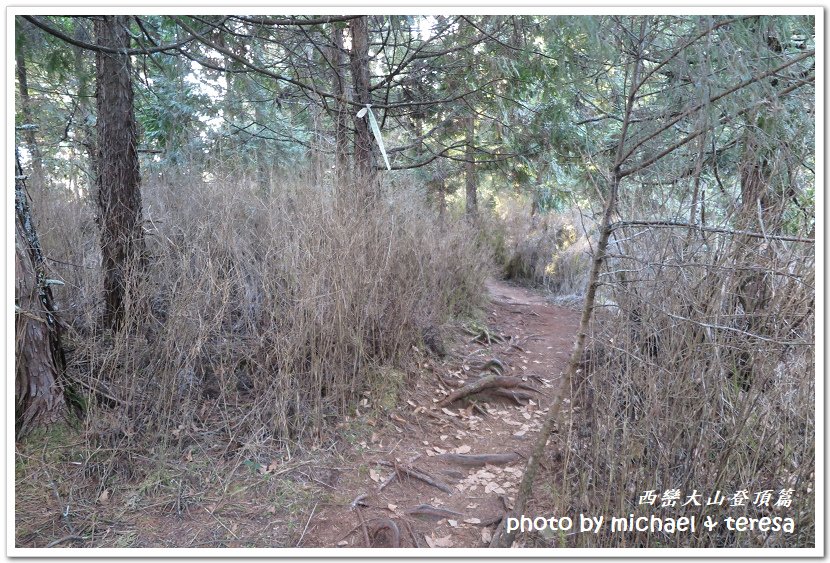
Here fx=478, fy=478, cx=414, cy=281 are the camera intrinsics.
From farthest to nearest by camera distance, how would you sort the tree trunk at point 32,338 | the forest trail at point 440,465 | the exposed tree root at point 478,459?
the exposed tree root at point 478,459 < the tree trunk at point 32,338 < the forest trail at point 440,465

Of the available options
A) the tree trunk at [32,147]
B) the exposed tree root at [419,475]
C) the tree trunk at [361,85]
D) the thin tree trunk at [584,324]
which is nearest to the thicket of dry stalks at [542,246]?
the tree trunk at [361,85]

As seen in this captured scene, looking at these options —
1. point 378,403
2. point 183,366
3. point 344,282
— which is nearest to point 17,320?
point 183,366

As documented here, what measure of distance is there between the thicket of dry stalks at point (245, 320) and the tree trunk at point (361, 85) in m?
0.81

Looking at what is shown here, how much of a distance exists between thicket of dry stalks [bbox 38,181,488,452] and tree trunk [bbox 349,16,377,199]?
2.65 feet

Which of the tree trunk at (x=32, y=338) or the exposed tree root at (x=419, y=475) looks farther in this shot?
the exposed tree root at (x=419, y=475)

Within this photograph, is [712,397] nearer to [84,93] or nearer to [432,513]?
[432,513]

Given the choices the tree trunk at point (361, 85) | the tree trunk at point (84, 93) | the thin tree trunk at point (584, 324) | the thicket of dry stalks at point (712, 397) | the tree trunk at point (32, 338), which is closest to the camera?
the thicket of dry stalks at point (712, 397)

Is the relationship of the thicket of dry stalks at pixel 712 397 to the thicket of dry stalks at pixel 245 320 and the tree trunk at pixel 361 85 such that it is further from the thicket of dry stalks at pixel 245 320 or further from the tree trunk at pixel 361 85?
the tree trunk at pixel 361 85

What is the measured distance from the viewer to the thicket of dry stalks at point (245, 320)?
8.92 ft

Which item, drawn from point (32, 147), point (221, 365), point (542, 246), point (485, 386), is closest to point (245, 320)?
point (221, 365)

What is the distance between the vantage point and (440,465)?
295 cm

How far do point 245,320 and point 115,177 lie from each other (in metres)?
1.30

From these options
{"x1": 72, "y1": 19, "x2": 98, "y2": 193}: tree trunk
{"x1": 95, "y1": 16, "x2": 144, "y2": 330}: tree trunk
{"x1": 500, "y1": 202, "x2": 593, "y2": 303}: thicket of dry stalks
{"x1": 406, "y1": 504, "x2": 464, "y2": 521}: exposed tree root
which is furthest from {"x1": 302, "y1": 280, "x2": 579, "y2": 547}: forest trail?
{"x1": 500, "y1": 202, "x2": 593, "y2": 303}: thicket of dry stalks

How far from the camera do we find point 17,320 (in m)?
2.45
